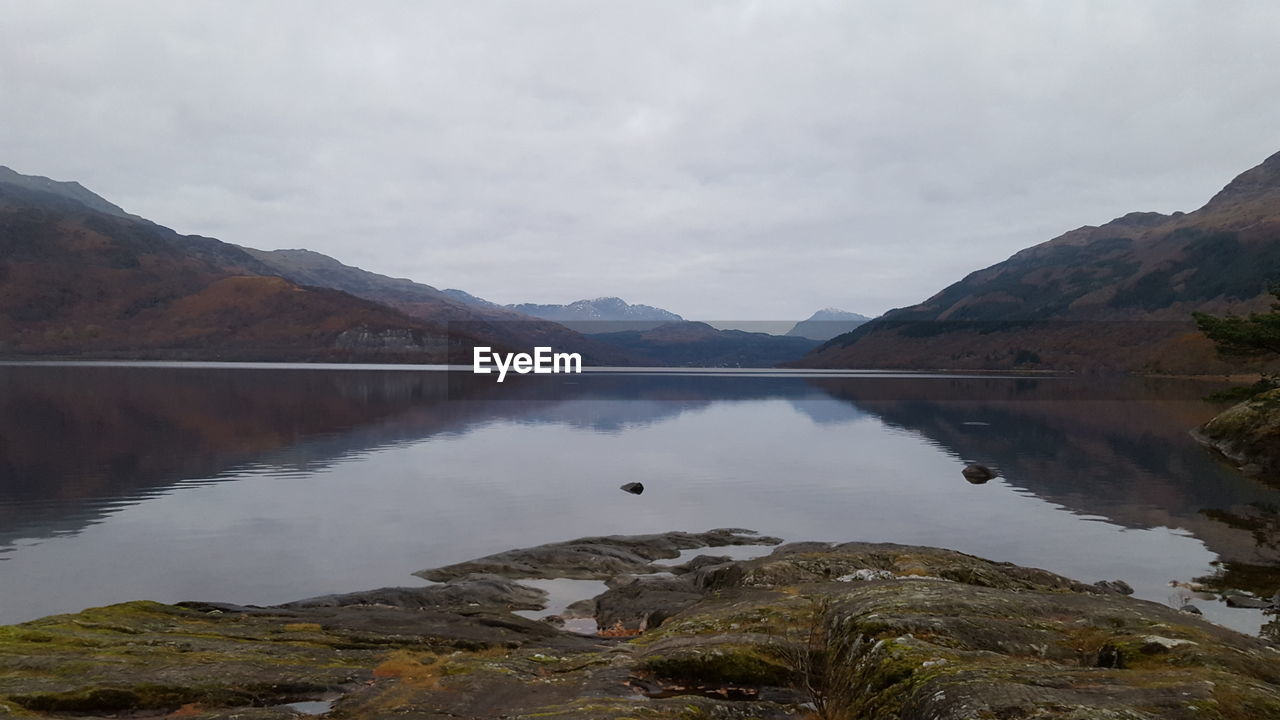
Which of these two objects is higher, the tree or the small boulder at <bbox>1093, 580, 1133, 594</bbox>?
the tree

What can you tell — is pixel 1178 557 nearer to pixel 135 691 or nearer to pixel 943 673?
pixel 943 673

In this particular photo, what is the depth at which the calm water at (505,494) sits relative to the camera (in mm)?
32219

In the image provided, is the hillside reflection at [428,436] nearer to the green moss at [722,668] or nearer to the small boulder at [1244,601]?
the small boulder at [1244,601]

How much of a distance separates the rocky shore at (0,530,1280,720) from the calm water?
12.0m

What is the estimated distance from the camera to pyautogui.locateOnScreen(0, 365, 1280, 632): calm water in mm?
32219

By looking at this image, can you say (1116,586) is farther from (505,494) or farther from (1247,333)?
(505,494)

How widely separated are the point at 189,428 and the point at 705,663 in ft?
290

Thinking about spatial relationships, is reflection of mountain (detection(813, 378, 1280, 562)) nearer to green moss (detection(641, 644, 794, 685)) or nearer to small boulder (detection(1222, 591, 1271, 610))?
small boulder (detection(1222, 591, 1271, 610))

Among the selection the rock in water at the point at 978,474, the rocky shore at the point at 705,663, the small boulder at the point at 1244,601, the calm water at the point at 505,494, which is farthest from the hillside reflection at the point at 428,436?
the rocky shore at the point at 705,663

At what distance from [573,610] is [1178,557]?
29339 mm

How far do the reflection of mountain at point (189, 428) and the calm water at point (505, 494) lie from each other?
431 mm

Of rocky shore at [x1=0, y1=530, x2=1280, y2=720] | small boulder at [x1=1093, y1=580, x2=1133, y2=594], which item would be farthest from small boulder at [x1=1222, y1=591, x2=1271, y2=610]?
rocky shore at [x1=0, y1=530, x2=1280, y2=720]

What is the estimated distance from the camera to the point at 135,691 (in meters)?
12.5

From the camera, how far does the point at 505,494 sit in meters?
52.9
